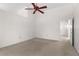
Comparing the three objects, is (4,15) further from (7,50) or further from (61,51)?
(61,51)

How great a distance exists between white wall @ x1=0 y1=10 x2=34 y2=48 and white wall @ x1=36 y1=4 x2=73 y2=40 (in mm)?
218

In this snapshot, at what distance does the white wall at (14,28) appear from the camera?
263 centimetres

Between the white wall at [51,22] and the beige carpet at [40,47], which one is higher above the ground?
the white wall at [51,22]

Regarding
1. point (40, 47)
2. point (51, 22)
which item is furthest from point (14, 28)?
point (51, 22)

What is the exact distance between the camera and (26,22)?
2.66 metres

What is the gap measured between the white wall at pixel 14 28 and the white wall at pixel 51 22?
218 mm

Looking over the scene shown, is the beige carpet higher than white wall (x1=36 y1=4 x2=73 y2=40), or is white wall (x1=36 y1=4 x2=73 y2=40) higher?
white wall (x1=36 y1=4 x2=73 y2=40)

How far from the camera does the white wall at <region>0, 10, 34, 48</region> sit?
2.63 m

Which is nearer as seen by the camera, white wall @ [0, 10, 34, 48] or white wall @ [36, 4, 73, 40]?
white wall @ [36, 4, 73, 40]

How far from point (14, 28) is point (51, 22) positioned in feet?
3.53

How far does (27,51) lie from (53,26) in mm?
961

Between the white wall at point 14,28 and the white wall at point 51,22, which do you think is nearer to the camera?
the white wall at point 51,22

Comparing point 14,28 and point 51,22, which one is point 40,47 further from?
point 14,28

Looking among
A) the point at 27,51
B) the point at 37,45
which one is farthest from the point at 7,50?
the point at 37,45
